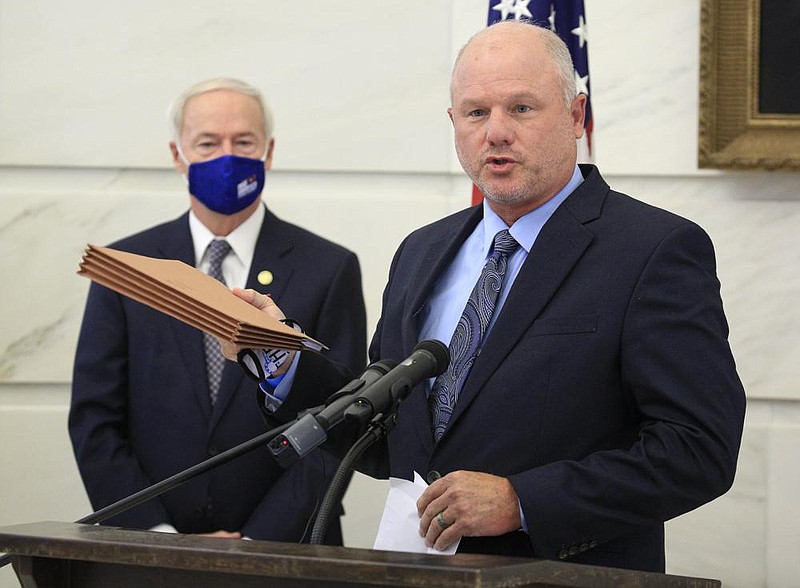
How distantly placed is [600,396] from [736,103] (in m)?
2.41

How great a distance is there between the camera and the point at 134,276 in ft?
6.56

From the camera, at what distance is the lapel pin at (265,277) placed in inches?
141

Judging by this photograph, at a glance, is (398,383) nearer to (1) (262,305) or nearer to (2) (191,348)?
(1) (262,305)

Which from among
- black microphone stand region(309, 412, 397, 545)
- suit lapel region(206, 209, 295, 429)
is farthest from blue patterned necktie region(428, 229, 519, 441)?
suit lapel region(206, 209, 295, 429)

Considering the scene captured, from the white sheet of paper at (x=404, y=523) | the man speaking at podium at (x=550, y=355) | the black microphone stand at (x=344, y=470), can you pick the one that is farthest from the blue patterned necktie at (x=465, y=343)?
the black microphone stand at (x=344, y=470)

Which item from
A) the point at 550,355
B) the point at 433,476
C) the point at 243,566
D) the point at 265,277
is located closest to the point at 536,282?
the point at 550,355

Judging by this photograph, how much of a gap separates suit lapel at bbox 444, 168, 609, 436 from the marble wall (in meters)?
2.15

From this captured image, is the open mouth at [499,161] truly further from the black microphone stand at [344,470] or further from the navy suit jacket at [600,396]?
the black microphone stand at [344,470]

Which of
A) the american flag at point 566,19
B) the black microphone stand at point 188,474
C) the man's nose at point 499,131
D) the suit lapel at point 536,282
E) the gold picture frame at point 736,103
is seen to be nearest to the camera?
the black microphone stand at point 188,474

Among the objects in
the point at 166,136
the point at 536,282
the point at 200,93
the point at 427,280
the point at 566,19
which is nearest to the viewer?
the point at 536,282

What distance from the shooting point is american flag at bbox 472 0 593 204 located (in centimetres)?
402

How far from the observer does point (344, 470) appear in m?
1.80

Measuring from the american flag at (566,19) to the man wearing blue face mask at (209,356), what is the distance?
0.76m

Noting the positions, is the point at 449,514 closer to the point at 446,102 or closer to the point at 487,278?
the point at 487,278
